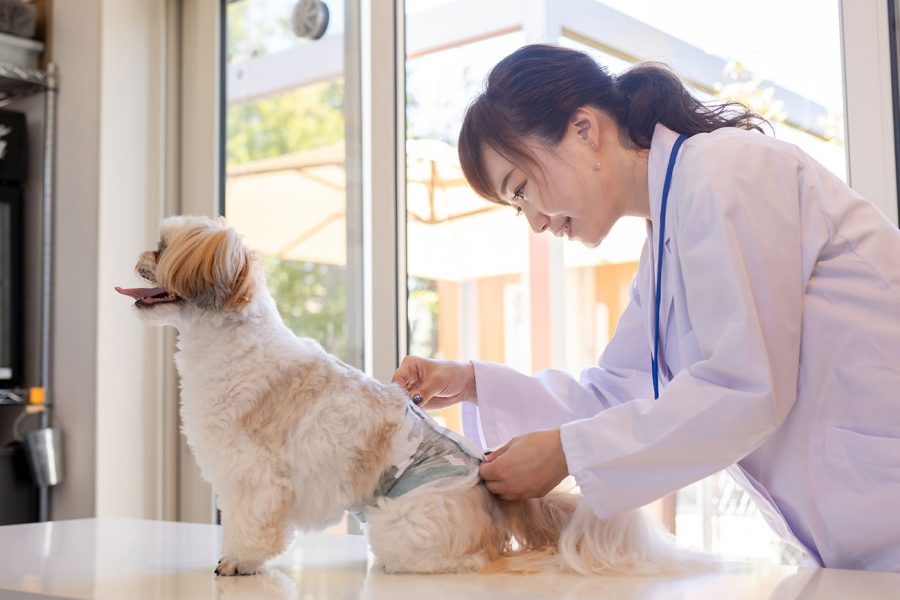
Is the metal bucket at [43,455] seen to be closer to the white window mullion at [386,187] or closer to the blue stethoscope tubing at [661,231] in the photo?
the white window mullion at [386,187]

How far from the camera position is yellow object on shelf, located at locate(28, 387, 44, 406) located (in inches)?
105

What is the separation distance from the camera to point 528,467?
1119 millimetres

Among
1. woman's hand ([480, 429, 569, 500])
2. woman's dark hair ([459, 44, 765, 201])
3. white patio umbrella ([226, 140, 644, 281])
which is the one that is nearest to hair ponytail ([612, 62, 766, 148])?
woman's dark hair ([459, 44, 765, 201])

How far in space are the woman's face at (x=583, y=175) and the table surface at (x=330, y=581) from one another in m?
0.51

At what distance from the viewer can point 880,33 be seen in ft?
5.65

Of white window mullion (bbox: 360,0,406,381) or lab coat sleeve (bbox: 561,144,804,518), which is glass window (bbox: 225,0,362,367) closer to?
white window mullion (bbox: 360,0,406,381)

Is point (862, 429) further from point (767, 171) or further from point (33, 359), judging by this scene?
point (33, 359)

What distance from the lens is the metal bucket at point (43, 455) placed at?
103 inches

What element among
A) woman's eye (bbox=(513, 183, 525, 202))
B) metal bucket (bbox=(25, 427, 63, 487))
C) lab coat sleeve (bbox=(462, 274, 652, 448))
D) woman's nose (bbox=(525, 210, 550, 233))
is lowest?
metal bucket (bbox=(25, 427, 63, 487))

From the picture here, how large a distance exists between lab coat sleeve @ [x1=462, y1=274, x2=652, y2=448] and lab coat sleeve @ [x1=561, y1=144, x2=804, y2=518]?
35cm

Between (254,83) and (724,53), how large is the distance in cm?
152

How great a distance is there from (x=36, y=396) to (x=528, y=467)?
206 cm

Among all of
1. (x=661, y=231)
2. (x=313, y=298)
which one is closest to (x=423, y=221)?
(x=313, y=298)

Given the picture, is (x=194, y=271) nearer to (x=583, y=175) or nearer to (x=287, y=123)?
(x=583, y=175)
